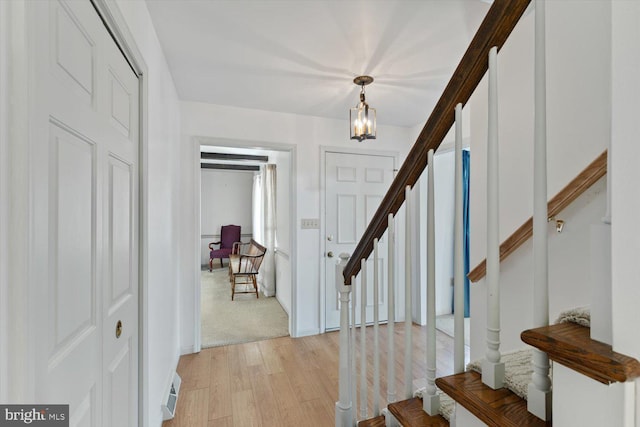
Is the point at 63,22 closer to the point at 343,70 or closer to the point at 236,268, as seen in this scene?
the point at 343,70

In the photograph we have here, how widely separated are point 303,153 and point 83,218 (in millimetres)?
2469

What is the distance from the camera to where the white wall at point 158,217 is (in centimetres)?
148

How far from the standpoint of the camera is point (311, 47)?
1937 millimetres

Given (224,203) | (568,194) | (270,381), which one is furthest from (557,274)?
(224,203)

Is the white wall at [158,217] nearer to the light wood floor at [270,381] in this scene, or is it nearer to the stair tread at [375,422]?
the light wood floor at [270,381]

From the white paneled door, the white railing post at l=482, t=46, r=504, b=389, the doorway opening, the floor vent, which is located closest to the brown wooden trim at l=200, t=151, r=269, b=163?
the doorway opening

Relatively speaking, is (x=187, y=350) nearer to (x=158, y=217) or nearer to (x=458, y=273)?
(x=158, y=217)

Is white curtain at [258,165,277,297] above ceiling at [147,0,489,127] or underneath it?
underneath

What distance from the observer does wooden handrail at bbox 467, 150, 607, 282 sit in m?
1.13

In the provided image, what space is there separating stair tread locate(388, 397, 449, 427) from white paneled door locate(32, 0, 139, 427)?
0.96 meters

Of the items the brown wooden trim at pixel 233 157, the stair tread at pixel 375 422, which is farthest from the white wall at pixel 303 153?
the brown wooden trim at pixel 233 157

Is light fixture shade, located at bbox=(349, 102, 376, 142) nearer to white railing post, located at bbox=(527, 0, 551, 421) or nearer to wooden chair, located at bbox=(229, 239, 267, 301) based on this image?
white railing post, located at bbox=(527, 0, 551, 421)

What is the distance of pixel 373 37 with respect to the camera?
182 cm

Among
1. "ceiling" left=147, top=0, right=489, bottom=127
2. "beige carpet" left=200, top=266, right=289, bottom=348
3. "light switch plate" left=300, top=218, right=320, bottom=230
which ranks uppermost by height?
"ceiling" left=147, top=0, right=489, bottom=127
